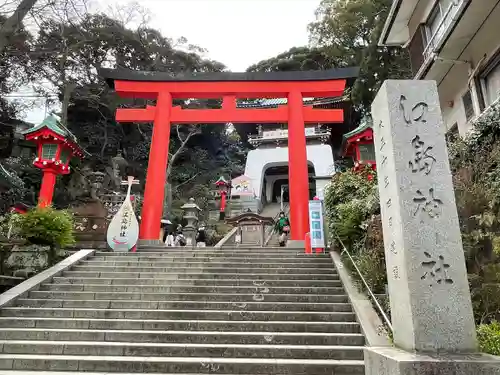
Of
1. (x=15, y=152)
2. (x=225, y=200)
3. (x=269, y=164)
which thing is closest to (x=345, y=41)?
(x=269, y=164)

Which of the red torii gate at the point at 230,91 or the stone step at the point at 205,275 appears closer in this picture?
the stone step at the point at 205,275

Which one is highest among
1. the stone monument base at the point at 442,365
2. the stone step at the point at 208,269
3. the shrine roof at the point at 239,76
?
the shrine roof at the point at 239,76

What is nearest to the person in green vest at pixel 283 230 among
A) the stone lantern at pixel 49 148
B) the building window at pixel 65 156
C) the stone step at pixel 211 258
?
the stone step at pixel 211 258

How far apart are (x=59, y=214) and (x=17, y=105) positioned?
22.0 m

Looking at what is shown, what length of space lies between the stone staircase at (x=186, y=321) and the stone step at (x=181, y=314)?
0.7 inches

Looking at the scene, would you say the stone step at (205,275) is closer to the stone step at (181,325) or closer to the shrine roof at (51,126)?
the stone step at (181,325)

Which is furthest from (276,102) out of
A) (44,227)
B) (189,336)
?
(189,336)

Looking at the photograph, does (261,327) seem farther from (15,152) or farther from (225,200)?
(15,152)

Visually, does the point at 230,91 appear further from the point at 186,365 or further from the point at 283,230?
the point at 186,365

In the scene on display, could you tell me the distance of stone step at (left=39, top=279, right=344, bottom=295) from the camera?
6.71 metres

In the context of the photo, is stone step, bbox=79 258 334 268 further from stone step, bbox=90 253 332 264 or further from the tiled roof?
the tiled roof

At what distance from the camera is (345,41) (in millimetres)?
24625

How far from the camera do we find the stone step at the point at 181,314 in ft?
18.6

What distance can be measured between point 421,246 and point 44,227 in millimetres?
7950
